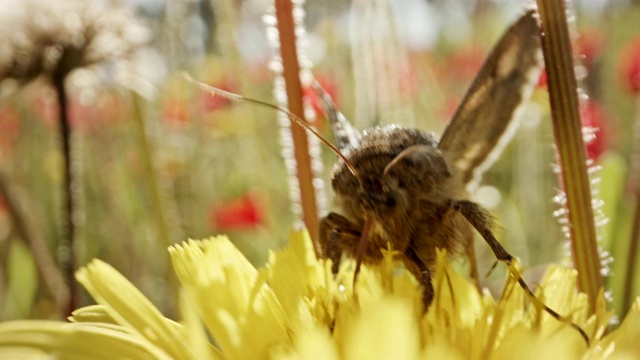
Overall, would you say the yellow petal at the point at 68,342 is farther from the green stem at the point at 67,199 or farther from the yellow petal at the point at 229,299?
the green stem at the point at 67,199

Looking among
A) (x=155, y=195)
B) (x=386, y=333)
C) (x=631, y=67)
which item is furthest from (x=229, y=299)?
(x=631, y=67)

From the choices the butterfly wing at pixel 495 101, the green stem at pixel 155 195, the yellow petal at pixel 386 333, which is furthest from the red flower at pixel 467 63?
the yellow petal at pixel 386 333

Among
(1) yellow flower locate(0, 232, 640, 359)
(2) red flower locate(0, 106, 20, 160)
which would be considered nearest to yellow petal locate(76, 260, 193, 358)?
(1) yellow flower locate(0, 232, 640, 359)

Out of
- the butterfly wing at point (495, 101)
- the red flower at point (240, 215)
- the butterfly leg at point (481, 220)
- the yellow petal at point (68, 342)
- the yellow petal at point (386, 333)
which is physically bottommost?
the yellow petal at point (386, 333)

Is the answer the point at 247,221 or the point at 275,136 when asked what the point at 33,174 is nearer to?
the point at 275,136

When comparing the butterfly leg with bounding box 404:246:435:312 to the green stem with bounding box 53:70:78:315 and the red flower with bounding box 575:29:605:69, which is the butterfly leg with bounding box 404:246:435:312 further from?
the red flower with bounding box 575:29:605:69

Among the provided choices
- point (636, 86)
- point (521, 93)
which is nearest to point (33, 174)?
point (636, 86)
